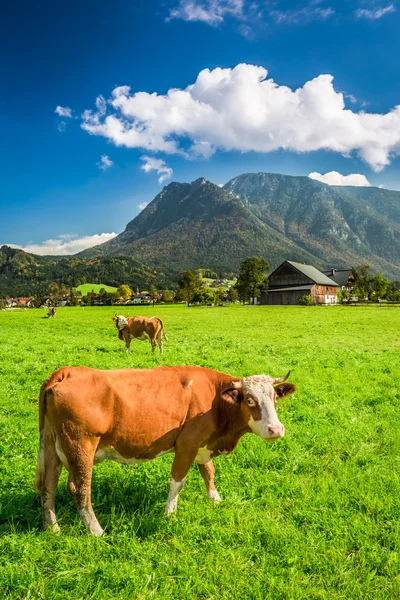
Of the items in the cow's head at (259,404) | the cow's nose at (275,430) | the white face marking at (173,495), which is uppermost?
the cow's head at (259,404)

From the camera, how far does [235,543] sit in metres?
4.37

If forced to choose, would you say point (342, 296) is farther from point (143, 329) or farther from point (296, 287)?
point (143, 329)

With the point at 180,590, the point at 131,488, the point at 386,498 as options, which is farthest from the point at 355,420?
the point at 180,590

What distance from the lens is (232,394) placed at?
4.83 m

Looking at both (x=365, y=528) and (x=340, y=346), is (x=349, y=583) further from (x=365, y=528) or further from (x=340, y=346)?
(x=340, y=346)

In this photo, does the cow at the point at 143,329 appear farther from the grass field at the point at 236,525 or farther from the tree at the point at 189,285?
the tree at the point at 189,285

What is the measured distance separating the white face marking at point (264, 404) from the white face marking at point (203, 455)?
80 centimetres

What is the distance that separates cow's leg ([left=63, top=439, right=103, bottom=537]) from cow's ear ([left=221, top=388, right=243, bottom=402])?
5.77 ft

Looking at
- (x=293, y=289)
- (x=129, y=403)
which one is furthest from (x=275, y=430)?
(x=293, y=289)

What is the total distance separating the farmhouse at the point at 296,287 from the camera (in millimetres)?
101312

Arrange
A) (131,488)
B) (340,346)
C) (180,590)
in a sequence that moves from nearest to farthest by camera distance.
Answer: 1. (180,590)
2. (131,488)
3. (340,346)

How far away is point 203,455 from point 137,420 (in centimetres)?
123

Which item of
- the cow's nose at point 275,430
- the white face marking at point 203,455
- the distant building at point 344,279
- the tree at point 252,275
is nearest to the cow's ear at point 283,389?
the cow's nose at point 275,430

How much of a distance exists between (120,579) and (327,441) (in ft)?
16.5
